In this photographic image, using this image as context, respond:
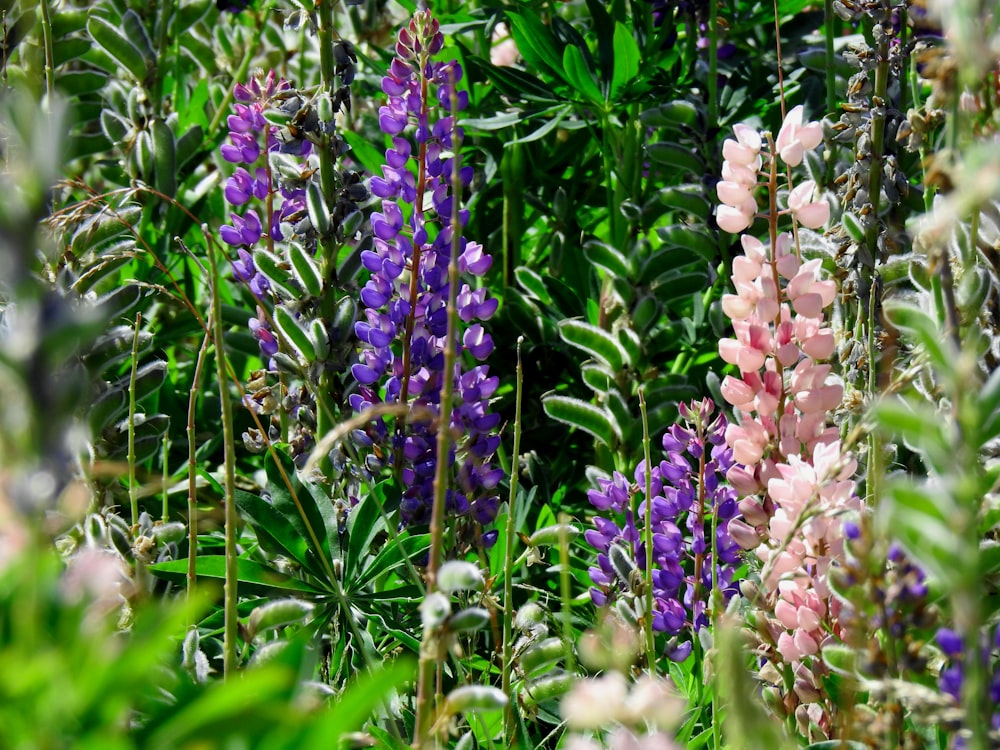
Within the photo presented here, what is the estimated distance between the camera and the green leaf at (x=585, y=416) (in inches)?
60.4

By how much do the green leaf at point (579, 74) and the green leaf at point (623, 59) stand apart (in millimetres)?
30

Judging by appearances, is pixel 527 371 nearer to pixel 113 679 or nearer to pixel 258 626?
pixel 258 626

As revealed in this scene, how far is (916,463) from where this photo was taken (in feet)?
4.46

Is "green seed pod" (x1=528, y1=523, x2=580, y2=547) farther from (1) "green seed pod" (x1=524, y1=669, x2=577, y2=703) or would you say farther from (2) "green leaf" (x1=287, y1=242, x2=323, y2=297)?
(2) "green leaf" (x1=287, y1=242, x2=323, y2=297)

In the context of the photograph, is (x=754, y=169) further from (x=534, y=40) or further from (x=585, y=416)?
(x=534, y=40)

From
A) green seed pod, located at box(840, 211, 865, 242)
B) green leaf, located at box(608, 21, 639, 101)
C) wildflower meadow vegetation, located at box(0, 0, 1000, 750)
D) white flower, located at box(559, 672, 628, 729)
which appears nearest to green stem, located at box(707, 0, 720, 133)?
wildflower meadow vegetation, located at box(0, 0, 1000, 750)

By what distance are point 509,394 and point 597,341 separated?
0.36 m

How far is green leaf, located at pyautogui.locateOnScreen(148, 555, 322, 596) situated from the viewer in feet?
3.73

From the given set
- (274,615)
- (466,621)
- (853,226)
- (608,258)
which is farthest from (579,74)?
(466,621)

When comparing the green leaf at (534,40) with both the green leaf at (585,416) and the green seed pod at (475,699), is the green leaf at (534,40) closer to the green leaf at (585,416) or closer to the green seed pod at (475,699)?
the green leaf at (585,416)

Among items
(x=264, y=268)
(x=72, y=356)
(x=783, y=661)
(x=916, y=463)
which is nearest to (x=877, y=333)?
(x=916, y=463)

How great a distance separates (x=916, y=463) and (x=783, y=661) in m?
0.46

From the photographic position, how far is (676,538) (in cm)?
124

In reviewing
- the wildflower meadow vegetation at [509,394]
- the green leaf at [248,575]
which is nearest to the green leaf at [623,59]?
the wildflower meadow vegetation at [509,394]
